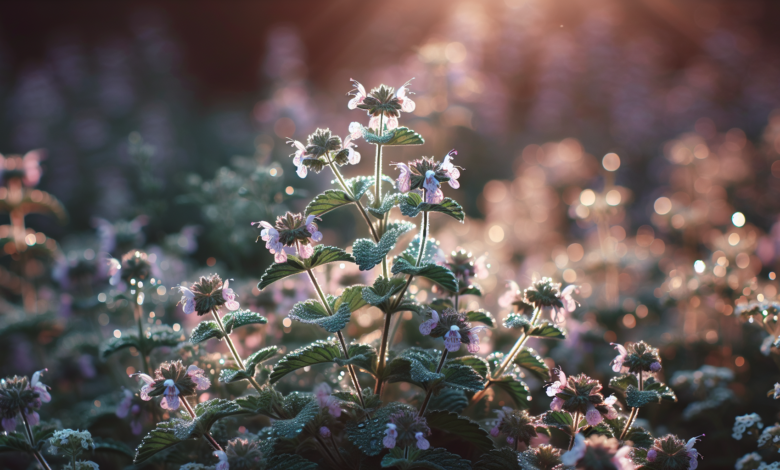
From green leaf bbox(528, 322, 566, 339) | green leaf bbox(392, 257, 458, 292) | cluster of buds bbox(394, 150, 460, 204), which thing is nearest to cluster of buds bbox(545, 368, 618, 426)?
green leaf bbox(528, 322, 566, 339)

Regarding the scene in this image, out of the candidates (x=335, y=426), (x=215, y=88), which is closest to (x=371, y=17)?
(x=215, y=88)

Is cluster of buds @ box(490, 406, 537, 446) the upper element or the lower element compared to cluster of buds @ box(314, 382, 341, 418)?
lower

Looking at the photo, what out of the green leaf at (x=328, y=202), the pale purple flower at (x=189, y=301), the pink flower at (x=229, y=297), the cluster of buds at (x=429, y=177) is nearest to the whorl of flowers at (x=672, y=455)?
the cluster of buds at (x=429, y=177)

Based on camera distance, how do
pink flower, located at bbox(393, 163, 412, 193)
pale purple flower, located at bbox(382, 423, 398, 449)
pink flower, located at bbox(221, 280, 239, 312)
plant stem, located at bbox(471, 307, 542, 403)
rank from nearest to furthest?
pale purple flower, located at bbox(382, 423, 398, 449) → pink flower, located at bbox(393, 163, 412, 193) → pink flower, located at bbox(221, 280, 239, 312) → plant stem, located at bbox(471, 307, 542, 403)

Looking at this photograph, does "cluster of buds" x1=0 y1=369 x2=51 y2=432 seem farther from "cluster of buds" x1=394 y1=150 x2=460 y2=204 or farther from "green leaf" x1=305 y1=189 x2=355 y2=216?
"cluster of buds" x1=394 y1=150 x2=460 y2=204

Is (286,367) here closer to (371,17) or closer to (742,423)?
(742,423)
